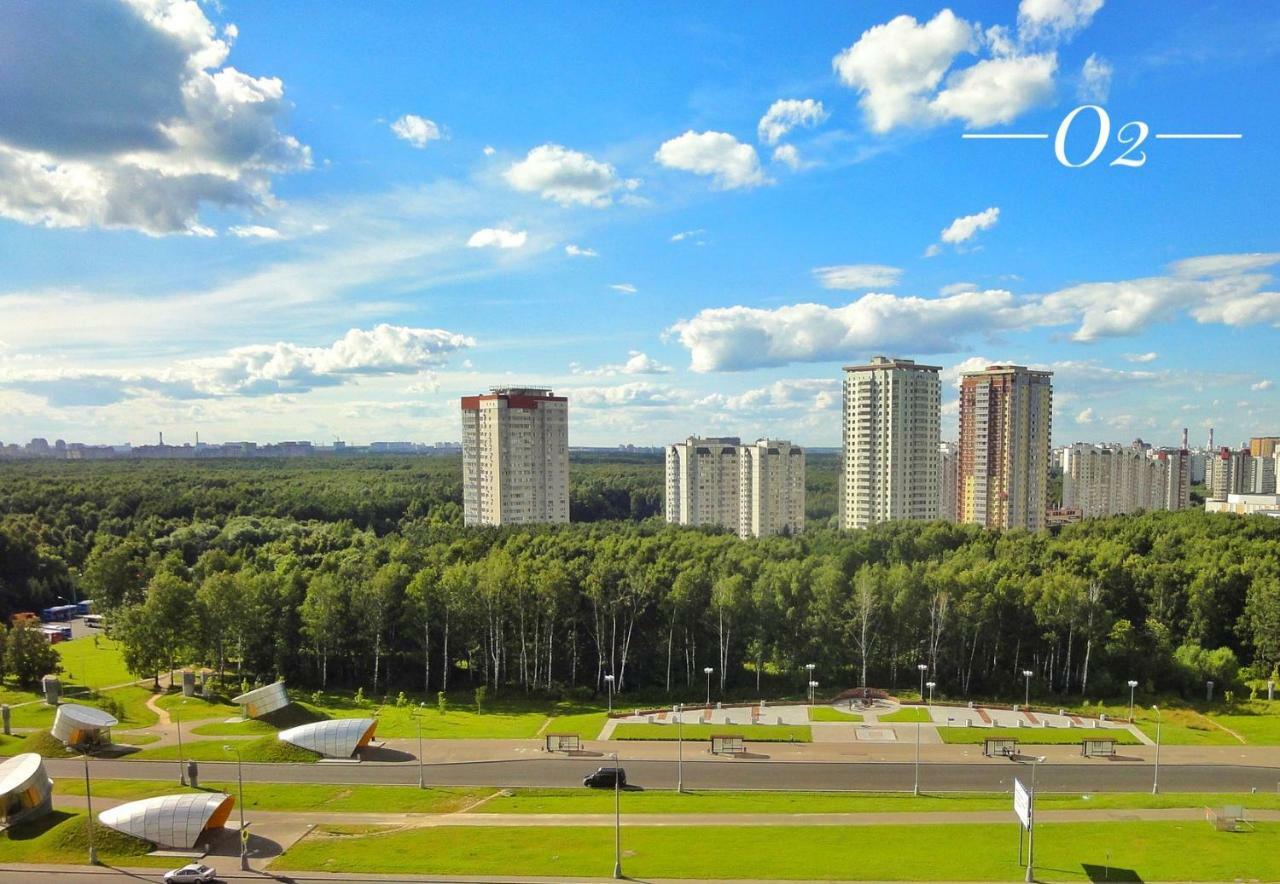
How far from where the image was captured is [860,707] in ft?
197

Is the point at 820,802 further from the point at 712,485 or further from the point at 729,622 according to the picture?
the point at 712,485

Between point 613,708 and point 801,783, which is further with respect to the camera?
A: point 613,708

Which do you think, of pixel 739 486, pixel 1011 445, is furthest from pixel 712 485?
pixel 1011 445

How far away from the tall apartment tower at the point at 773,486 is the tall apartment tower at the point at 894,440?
17401mm

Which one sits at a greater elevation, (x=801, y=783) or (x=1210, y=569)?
(x=1210, y=569)

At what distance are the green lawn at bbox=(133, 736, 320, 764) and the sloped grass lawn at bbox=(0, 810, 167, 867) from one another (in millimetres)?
12496

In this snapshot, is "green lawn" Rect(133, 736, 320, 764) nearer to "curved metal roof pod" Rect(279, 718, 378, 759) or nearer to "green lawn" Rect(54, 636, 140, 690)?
"curved metal roof pod" Rect(279, 718, 378, 759)

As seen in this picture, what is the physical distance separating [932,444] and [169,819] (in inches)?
4595

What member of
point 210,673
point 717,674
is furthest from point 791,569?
point 210,673

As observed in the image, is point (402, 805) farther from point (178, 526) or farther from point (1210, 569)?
point (178, 526)

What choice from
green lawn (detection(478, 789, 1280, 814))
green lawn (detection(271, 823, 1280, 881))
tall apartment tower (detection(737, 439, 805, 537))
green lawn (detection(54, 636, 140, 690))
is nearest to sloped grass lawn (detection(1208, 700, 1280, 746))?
green lawn (detection(478, 789, 1280, 814))

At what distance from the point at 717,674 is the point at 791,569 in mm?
11078

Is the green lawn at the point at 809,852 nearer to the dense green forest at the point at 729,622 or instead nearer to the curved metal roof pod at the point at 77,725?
the curved metal roof pod at the point at 77,725

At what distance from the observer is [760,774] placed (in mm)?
45906
